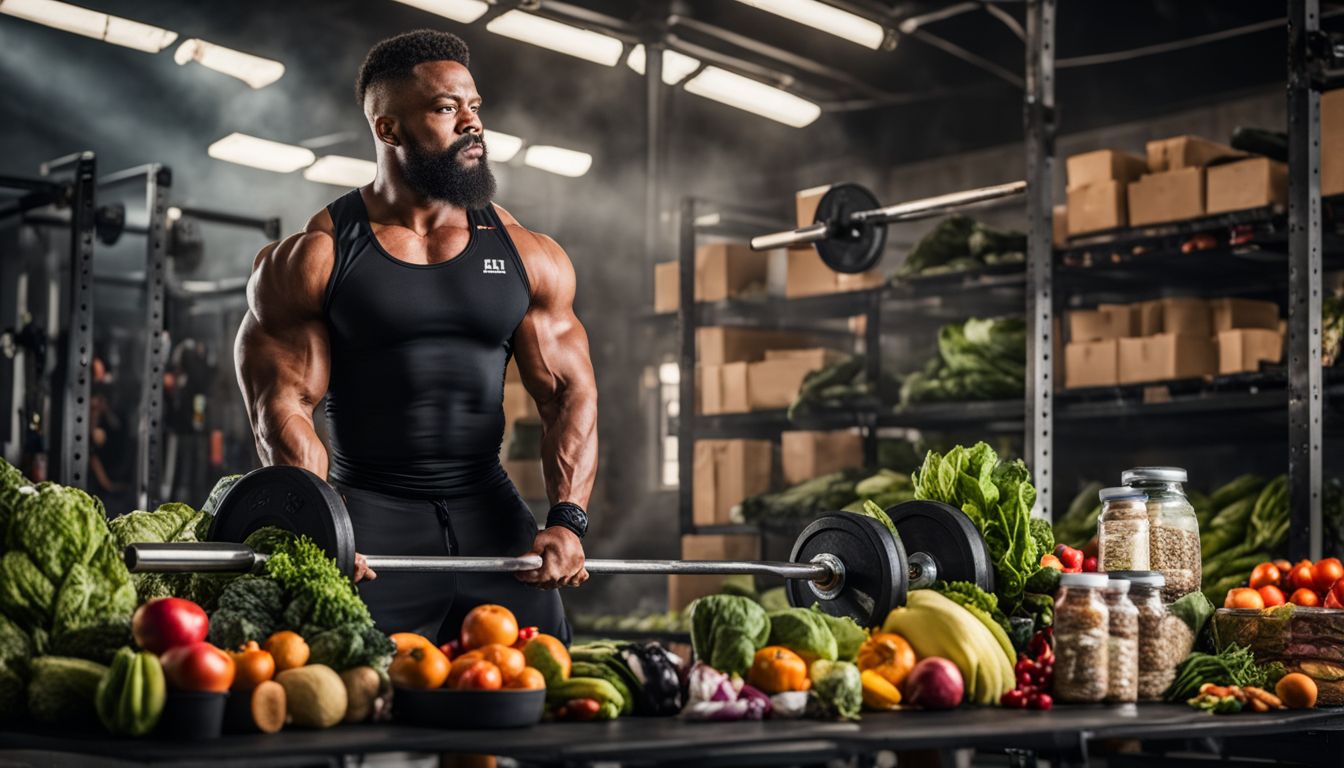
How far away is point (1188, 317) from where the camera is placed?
5.31m

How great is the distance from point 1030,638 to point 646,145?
7.36 metres

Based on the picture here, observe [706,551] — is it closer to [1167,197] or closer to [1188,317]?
[1188,317]

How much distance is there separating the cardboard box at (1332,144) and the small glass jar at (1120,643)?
306 cm

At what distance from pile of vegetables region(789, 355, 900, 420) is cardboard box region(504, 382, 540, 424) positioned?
174 cm

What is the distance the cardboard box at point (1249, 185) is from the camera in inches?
195

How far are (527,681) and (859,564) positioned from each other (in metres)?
0.84

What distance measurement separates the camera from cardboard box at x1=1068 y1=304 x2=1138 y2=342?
557 centimetres

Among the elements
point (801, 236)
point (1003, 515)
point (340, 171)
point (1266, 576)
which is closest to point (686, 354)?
point (801, 236)

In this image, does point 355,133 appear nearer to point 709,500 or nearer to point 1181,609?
point 709,500

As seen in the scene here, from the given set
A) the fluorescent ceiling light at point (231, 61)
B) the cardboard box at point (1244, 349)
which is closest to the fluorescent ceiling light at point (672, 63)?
the fluorescent ceiling light at point (231, 61)

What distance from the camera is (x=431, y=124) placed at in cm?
300

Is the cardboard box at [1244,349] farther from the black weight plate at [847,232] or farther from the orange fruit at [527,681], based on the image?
the orange fruit at [527,681]

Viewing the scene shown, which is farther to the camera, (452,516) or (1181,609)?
(452,516)

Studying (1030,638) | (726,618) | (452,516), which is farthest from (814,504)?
(726,618)
